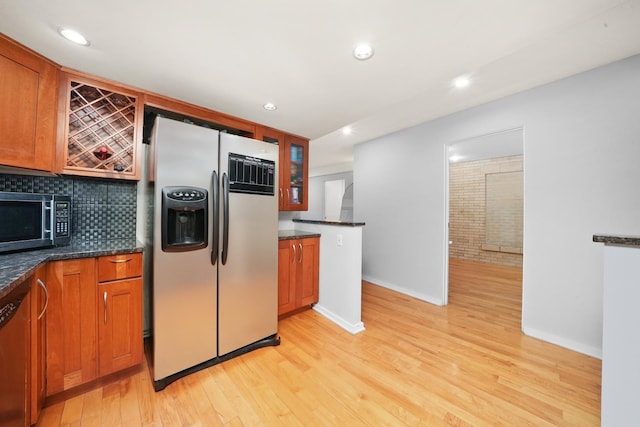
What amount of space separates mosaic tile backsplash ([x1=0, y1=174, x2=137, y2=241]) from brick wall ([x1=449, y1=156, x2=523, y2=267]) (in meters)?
6.40

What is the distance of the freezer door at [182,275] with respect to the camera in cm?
153

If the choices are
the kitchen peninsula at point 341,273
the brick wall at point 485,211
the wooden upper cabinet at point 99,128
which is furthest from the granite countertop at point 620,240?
the brick wall at point 485,211

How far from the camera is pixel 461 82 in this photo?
2.18 metres

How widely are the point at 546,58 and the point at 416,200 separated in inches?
72.5

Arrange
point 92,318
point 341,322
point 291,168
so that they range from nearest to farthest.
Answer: point 92,318, point 341,322, point 291,168

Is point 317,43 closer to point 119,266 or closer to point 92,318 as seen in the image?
point 119,266

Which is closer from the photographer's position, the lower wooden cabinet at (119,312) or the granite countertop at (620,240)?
the granite countertop at (620,240)

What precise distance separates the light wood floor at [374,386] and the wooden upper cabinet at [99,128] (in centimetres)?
156

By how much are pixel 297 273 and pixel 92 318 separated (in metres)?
1.66

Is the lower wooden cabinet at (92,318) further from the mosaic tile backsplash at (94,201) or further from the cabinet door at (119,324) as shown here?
the mosaic tile backsplash at (94,201)

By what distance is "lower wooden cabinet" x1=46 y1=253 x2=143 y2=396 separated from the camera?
53.7 inches

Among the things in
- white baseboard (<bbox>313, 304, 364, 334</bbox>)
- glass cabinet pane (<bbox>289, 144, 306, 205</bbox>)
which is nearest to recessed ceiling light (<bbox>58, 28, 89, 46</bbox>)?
glass cabinet pane (<bbox>289, 144, 306, 205</bbox>)

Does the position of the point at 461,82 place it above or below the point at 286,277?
above

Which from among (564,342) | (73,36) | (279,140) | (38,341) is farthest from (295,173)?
(564,342)
